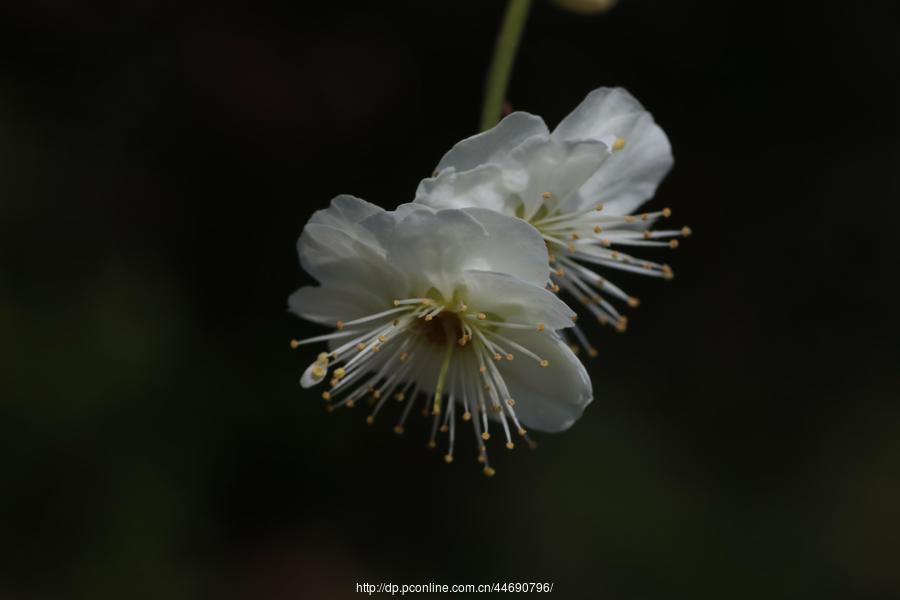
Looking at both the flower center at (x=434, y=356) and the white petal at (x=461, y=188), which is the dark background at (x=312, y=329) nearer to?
the flower center at (x=434, y=356)

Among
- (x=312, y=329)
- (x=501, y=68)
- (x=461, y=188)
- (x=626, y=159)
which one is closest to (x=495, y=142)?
(x=461, y=188)

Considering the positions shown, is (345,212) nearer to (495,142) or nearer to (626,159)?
(495,142)

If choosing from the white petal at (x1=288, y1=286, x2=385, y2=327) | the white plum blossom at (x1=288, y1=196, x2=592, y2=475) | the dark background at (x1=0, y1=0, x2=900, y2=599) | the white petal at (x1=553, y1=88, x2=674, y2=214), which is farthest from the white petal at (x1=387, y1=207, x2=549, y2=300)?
the dark background at (x1=0, y1=0, x2=900, y2=599)

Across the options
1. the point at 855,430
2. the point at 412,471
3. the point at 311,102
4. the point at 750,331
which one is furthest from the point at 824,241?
the point at 311,102

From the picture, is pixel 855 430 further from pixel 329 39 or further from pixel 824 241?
pixel 329 39

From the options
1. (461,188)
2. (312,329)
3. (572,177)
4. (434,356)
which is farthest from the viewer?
(312,329)

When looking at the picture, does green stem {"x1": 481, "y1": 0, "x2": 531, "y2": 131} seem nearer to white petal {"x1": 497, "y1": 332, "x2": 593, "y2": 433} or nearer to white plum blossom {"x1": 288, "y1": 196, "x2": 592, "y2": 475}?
white plum blossom {"x1": 288, "y1": 196, "x2": 592, "y2": 475}
